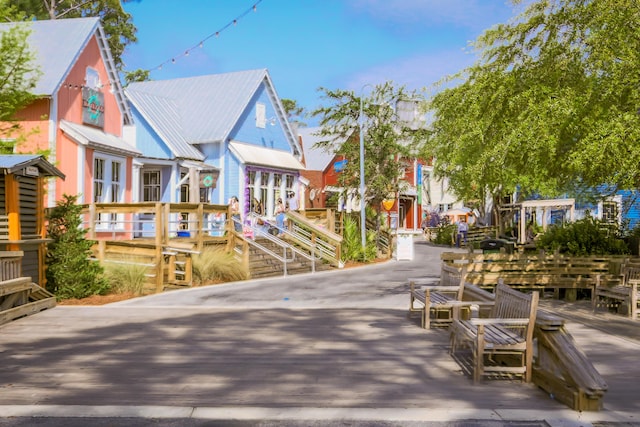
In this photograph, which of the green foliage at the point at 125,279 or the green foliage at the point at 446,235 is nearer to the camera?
the green foliage at the point at 125,279

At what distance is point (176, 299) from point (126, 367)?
711 centimetres

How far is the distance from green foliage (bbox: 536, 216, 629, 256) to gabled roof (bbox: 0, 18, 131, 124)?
14198mm

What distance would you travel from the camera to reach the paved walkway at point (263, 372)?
18.8ft

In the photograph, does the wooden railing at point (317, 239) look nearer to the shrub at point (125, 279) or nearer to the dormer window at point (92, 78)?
the dormer window at point (92, 78)

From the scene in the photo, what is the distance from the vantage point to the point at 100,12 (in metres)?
42.9

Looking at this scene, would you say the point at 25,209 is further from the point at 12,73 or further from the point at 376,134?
the point at 376,134

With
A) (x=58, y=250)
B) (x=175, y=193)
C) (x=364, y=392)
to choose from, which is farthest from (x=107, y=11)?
(x=364, y=392)

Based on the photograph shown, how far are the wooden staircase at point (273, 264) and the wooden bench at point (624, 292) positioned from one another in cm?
942

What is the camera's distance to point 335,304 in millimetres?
13852

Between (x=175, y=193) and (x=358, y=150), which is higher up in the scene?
(x=358, y=150)

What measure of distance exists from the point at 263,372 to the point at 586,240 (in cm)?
1172

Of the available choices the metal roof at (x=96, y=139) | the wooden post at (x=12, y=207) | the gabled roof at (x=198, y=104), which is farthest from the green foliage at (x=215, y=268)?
the gabled roof at (x=198, y=104)

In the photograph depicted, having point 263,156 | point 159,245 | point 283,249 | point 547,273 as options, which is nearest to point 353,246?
point 283,249

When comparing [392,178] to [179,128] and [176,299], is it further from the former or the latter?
[176,299]
